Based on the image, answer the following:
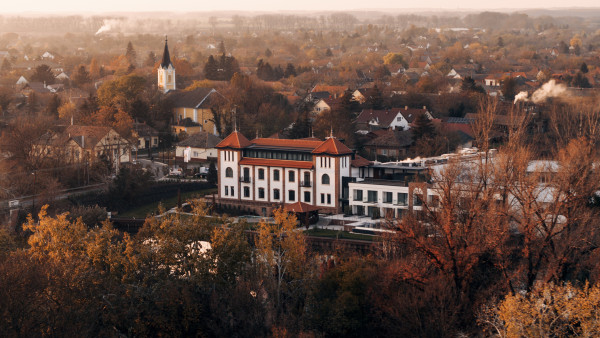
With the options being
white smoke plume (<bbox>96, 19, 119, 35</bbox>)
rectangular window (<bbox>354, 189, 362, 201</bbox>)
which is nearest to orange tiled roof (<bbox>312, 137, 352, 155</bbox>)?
rectangular window (<bbox>354, 189, 362, 201</bbox>)

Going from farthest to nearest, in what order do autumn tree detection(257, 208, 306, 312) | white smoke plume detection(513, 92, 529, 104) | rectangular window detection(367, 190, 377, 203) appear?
white smoke plume detection(513, 92, 529, 104)
rectangular window detection(367, 190, 377, 203)
autumn tree detection(257, 208, 306, 312)

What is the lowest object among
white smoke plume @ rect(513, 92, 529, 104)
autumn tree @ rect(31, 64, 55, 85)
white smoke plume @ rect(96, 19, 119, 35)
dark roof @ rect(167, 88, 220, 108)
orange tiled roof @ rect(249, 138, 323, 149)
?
white smoke plume @ rect(96, 19, 119, 35)

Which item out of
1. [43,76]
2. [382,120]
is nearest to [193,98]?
[382,120]

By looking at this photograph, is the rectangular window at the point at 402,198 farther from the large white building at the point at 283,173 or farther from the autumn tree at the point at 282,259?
the autumn tree at the point at 282,259

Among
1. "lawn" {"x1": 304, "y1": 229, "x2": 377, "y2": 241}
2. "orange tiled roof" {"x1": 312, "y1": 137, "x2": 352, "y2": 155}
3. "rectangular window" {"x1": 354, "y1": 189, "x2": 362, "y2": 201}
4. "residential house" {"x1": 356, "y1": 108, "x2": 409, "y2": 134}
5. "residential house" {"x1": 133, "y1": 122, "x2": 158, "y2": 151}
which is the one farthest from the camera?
"residential house" {"x1": 356, "y1": 108, "x2": 409, "y2": 134}

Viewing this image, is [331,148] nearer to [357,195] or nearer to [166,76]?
[357,195]

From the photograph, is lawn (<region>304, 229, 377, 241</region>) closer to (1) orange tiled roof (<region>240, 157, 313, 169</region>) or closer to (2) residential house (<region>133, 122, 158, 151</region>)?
(1) orange tiled roof (<region>240, 157, 313, 169</region>)

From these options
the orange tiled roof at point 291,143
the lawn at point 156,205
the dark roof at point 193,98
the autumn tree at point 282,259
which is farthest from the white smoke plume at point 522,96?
the autumn tree at point 282,259
